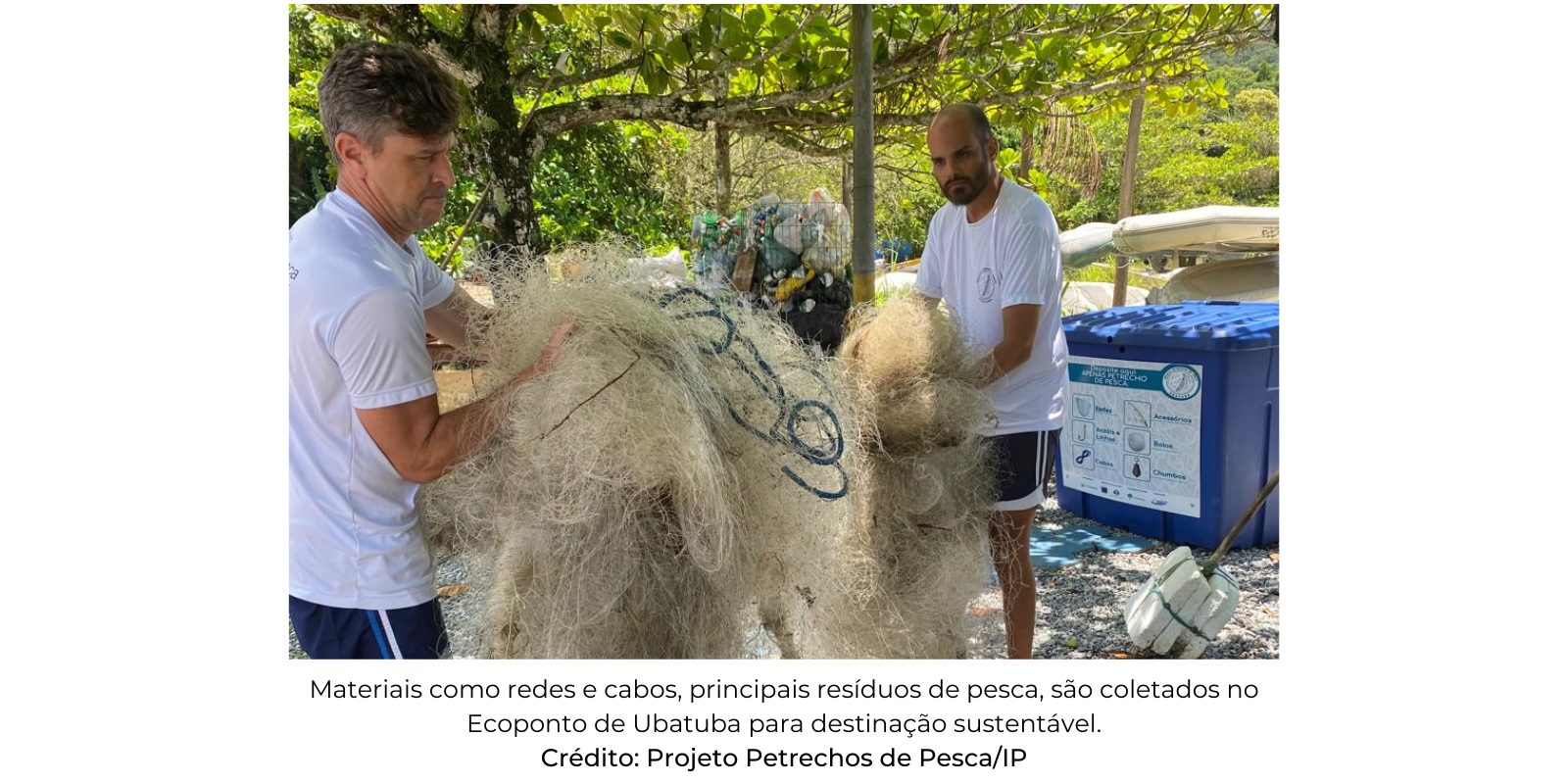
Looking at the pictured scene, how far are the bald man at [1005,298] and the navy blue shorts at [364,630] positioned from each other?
1533 mm

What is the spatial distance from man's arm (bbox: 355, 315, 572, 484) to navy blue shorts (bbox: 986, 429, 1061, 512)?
56.8 inches

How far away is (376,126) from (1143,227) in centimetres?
904

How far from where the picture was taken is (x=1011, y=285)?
7.97ft

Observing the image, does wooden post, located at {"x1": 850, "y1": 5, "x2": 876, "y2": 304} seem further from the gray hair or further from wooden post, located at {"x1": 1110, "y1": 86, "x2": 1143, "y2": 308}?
wooden post, located at {"x1": 1110, "y1": 86, "x2": 1143, "y2": 308}

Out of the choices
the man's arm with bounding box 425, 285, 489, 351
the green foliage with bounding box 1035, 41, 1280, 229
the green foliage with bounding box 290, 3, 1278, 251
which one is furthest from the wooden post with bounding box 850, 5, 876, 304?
the green foliage with bounding box 1035, 41, 1280, 229

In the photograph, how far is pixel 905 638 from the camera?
233 cm

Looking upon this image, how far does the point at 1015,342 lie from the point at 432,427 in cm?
154

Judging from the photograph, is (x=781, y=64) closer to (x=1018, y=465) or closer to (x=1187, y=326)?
(x=1018, y=465)

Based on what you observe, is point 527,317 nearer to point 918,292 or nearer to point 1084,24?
point 918,292

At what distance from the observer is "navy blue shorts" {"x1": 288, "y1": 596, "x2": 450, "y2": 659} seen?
65.7 inches

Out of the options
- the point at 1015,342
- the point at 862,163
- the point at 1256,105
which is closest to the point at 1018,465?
the point at 1015,342

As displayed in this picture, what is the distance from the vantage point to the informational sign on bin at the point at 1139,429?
4.56 meters

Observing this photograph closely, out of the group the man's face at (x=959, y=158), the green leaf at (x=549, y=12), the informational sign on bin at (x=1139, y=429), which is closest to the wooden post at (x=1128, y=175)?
the informational sign on bin at (x=1139, y=429)

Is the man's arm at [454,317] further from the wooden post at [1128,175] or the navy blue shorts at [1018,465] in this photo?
the wooden post at [1128,175]
